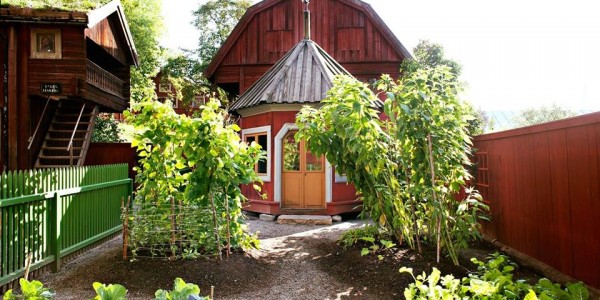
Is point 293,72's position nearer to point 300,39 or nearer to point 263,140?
point 263,140

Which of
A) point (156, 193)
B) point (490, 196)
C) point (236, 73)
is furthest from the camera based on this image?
point (236, 73)

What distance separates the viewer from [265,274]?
546cm

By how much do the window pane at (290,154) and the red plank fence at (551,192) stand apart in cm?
493

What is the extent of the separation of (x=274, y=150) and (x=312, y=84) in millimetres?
2071

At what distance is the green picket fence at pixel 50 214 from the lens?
Result: 4.60 m

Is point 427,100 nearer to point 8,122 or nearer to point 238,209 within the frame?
point 238,209

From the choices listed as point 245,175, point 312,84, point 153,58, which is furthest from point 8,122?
point 153,58

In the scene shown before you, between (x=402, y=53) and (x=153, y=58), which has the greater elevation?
(x=153, y=58)

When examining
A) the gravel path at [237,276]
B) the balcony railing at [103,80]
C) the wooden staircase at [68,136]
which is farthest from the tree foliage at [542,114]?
the gravel path at [237,276]

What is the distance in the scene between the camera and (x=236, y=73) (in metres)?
16.5

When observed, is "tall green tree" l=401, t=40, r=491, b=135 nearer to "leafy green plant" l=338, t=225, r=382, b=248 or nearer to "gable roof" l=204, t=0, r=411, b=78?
"gable roof" l=204, t=0, r=411, b=78

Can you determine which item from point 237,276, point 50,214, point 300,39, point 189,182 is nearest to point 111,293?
point 237,276

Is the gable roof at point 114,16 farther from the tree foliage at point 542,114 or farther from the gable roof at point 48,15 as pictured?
the tree foliage at point 542,114

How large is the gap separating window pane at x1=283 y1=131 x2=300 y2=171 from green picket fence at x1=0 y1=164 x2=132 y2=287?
442 centimetres
